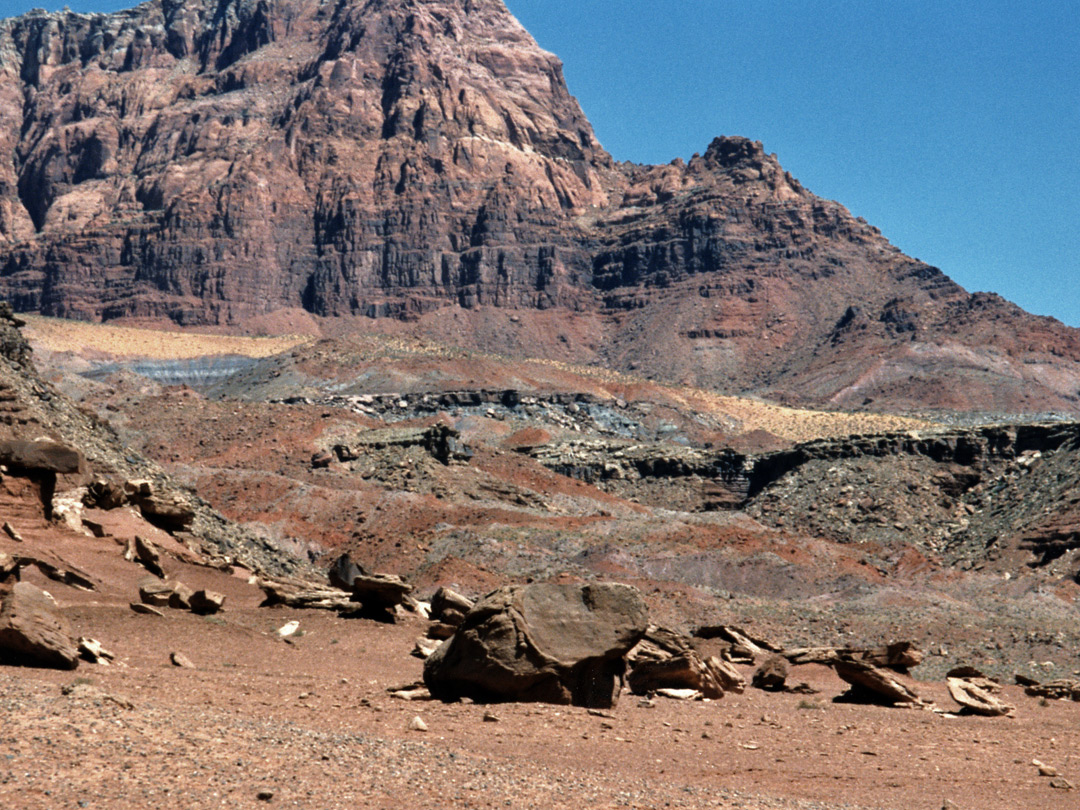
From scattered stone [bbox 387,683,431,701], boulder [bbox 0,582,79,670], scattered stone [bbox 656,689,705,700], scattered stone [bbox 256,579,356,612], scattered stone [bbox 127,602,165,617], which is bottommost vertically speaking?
scattered stone [bbox 256,579,356,612]

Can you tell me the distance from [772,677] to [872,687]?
204 cm

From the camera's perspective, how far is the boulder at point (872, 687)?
21859mm

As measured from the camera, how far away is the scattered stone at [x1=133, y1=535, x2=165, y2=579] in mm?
23234

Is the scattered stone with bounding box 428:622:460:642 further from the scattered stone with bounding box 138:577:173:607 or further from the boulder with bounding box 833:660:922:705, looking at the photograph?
the boulder with bounding box 833:660:922:705

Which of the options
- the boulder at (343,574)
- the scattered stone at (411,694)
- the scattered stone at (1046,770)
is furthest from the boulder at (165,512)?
the scattered stone at (1046,770)


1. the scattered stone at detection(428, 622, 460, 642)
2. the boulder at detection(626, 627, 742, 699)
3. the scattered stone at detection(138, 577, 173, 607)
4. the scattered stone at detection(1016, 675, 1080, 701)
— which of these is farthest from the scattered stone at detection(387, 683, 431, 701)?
the scattered stone at detection(1016, 675, 1080, 701)

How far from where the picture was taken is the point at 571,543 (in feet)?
162

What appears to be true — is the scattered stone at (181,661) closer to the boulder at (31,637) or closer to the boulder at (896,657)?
the boulder at (31,637)

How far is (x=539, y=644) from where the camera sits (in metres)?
16.4

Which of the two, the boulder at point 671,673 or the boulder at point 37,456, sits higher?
the boulder at point 37,456

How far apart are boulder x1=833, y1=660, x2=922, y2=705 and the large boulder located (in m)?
6.70

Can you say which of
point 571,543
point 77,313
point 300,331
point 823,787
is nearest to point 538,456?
point 571,543

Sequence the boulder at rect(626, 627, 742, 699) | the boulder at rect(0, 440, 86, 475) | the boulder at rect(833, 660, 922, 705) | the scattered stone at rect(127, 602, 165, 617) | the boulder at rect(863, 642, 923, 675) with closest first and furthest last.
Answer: the scattered stone at rect(127, 602, 165, 617), the boulder at rect(626, 627, 742, 699), the boulder at rect(833, 660, 922, 705), the boulder at rect(0, 440, 86, 475), the boulder at rect(863, 642, 923, 675)

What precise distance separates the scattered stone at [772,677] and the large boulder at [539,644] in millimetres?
7192
